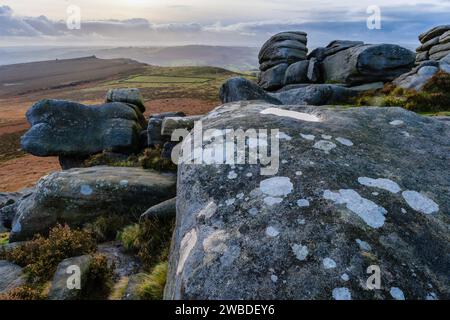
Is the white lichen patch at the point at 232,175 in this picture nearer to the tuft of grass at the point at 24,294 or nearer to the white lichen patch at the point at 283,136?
the white lichen patch at the point at 283,136

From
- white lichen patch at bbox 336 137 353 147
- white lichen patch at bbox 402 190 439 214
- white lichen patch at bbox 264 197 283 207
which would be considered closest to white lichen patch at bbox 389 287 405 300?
white lichen patch at bbox 402 190 439 214

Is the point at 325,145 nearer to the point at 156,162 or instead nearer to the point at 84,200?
the point at 84,200

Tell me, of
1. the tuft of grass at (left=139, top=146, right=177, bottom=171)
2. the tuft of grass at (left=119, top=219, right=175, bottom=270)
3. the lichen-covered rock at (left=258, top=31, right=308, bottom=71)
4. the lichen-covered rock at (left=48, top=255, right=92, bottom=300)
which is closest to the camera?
the lichen-covered rock at (left=48, top=255, right=92, bottom=300)

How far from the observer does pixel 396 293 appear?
318cm

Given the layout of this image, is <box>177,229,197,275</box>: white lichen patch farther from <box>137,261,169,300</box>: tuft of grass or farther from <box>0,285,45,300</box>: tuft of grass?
<box>0,285,45,300</box>: tuft of grass

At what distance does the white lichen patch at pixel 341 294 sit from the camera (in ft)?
10.3

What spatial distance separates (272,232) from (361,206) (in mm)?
1259

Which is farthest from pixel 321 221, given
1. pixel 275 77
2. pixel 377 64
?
pixel 275 77

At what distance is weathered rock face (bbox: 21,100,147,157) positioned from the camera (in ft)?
57.1

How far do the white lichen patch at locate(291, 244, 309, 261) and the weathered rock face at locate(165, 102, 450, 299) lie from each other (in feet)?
0.04
